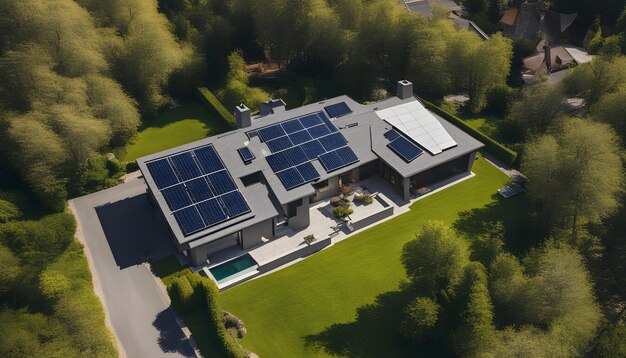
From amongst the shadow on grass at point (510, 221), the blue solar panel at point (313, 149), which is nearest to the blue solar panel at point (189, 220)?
the blue solar panel at point (313, 149)

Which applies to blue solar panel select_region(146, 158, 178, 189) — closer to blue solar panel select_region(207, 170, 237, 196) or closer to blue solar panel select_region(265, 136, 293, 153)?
blue solar panel select_region(207, 170, 237, 196)

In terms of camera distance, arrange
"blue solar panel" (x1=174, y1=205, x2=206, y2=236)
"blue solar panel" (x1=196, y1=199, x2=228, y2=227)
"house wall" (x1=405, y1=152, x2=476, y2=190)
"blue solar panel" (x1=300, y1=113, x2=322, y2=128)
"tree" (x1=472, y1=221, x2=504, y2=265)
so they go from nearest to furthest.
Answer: "tree" (x1=472, y1=221, x2=504, y2=265), "blue solar panel" (x1=174, y1=205, x2=206, y2=236), "blue solar panel" (x1=196, y1=199, x2=228, y2=227), "house wall" (x1=405, y1=152, x2=476, y2=190), "blue solar panel" (x1=300, y1=113, x2=322, y2=128)

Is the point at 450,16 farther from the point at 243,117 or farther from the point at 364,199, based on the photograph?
the point at 243,117

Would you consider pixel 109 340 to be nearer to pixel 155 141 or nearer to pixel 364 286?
pixel 364 286

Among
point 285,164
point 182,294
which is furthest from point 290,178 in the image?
point 182,294

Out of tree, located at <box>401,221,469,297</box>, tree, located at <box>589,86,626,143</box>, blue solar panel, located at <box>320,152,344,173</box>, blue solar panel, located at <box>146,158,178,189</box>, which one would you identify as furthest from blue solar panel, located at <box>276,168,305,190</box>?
tree, located at <box>589,86,626,143</box>

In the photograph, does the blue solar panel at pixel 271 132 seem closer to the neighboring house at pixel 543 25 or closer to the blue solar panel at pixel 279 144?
the blue solar panel at pixel 279 144
